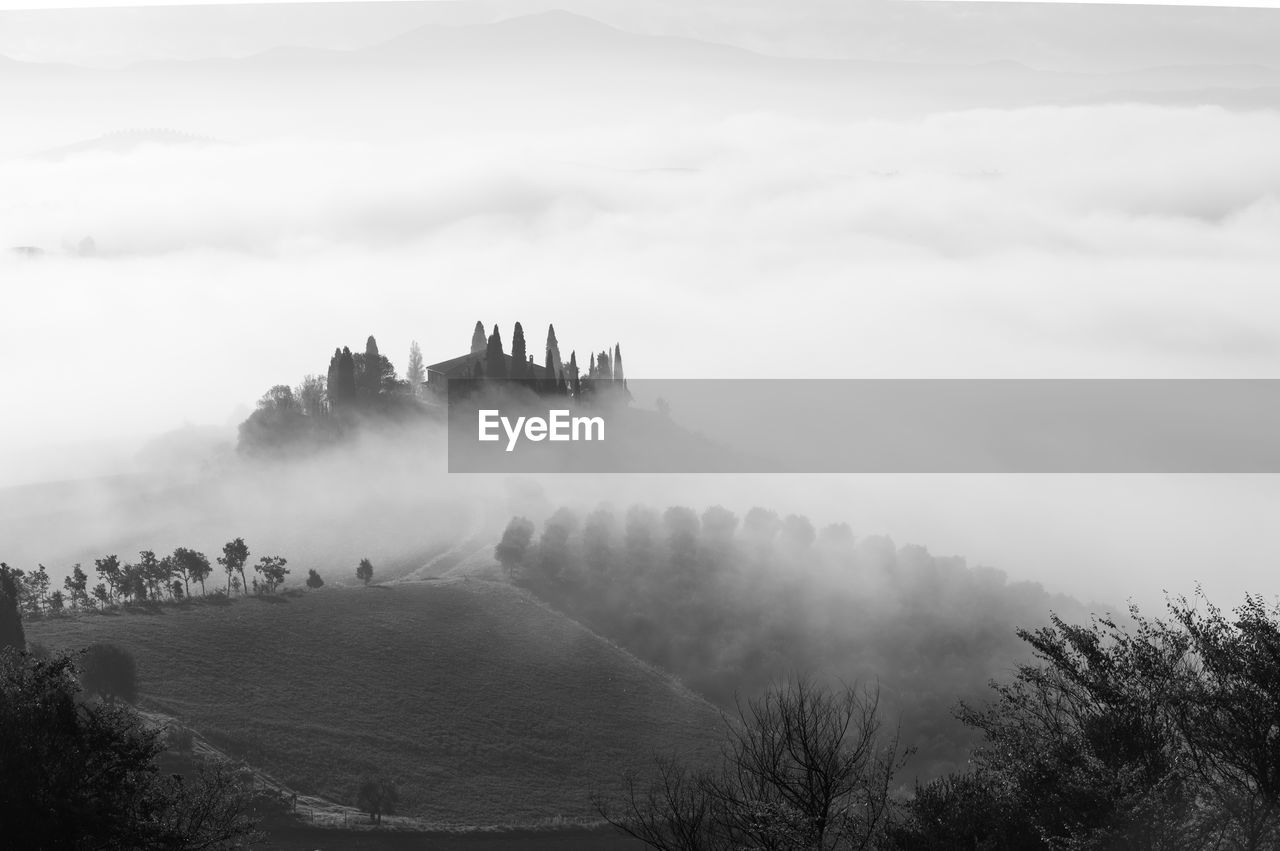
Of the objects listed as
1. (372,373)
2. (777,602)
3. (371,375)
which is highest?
(372,373)

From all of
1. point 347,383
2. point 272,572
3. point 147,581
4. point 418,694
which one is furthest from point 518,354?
point 418,694

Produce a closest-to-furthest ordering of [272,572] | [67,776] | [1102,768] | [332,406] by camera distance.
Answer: [1102,768] < [67,776] < [272,572] < [332,406]

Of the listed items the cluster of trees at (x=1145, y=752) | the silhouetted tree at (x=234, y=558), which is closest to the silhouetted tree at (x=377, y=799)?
→ the silhouetted tree at (x=234, y=558)

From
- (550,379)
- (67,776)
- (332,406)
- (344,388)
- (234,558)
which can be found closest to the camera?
(67,776)

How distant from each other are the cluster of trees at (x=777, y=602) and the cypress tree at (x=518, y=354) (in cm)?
2257

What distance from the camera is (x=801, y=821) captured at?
25516 mm

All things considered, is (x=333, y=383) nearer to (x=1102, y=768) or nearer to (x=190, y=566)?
(x=190, y=566)

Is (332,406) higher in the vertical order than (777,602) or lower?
higher

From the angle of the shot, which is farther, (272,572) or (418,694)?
(272,572)

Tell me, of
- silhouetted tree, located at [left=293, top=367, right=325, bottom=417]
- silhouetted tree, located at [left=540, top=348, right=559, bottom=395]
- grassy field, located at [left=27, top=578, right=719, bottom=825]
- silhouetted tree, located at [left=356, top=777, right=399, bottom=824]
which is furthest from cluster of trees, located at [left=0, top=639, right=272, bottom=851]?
silhouetted tree, located at [left=540, top=348, right=559, bottom=395]

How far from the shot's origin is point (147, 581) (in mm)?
→ 110938

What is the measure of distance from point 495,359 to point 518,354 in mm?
3811

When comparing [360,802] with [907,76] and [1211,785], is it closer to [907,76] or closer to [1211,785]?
[1211,785]

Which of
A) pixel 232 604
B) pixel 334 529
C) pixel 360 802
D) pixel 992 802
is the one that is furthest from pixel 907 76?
pixel 992 802
